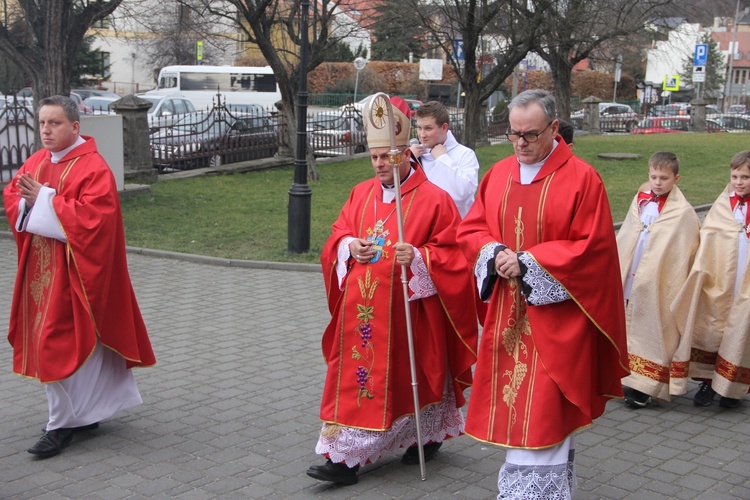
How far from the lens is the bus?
131ft

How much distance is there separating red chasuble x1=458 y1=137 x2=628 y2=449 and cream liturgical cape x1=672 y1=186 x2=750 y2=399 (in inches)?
80.4

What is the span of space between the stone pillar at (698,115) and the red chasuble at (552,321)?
111 feet

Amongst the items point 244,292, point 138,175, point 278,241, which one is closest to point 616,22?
point 138,175

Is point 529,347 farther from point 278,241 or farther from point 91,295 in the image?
point 278,241

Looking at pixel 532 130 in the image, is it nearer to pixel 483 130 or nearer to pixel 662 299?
pixel 662 299

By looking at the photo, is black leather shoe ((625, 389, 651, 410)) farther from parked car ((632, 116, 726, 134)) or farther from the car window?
parked car ((632, 116, 726, 134))

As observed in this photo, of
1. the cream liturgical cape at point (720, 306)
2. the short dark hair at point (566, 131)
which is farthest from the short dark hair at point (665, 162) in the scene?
the short dark hair at point (566, 131)

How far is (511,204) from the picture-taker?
14.1ft

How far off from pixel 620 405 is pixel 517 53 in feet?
43.2

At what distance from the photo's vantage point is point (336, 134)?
23.1 meters

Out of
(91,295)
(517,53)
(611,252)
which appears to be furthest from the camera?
(517,53)

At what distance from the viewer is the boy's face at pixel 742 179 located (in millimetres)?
5961

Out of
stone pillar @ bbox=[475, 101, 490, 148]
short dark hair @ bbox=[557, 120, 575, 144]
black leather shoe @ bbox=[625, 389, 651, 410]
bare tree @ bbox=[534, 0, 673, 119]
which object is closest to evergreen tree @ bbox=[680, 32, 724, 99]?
bare tree @ bbox=[534, 0, 673, 119]

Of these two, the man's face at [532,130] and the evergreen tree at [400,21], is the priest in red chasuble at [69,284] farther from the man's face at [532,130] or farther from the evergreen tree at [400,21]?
the evergreen tree at [400,21]
